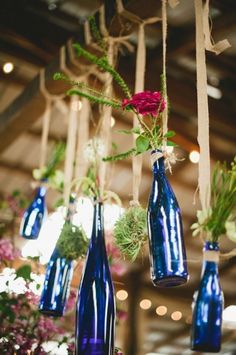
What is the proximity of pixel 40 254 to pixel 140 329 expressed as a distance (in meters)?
6.55

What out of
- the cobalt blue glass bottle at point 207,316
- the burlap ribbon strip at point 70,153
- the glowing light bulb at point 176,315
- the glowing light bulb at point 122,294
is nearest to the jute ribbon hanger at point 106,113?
the burlap ribbon strip at point 70,153

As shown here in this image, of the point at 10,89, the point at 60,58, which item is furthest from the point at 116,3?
the point at 10,89

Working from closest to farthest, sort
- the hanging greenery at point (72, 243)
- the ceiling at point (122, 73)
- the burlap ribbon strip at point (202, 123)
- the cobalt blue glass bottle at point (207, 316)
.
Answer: the cobalt blue glass bottle at point (207, 316)
the burlap ribbon strip at point (202, 123)
the hanging greenery at point (72, 243)
the ceiling at point (122, 73)

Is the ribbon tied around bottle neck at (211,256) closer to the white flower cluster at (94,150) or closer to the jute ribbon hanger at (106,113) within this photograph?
the jute ribbon hanger at (106,113)

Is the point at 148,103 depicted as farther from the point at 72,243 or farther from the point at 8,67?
the point at 8,67

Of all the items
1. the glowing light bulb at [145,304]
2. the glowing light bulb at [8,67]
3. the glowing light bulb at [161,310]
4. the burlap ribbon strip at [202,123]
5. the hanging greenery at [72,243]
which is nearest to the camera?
the burlap ribbon strip at [202,123]

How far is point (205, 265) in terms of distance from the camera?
44.6 inches

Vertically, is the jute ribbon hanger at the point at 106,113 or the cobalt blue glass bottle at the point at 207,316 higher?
the jute ribbon hanger at the point at 106,113

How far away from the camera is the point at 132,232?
4.74ft

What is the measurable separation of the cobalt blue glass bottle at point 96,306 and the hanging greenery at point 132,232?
49mm

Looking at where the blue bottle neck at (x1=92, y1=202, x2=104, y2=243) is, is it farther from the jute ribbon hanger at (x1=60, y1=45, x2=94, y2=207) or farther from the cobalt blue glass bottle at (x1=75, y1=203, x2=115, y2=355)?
the jute ribbon hanger at (x1=60, y1=45, x2=94, y2=207)

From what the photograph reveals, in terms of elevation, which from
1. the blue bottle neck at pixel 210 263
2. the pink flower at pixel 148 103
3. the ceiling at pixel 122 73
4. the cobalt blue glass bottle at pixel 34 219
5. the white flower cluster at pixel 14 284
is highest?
the ceiling at pixel 122 73

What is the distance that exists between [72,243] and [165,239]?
597 mm

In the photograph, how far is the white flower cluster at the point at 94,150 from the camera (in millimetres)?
1755
